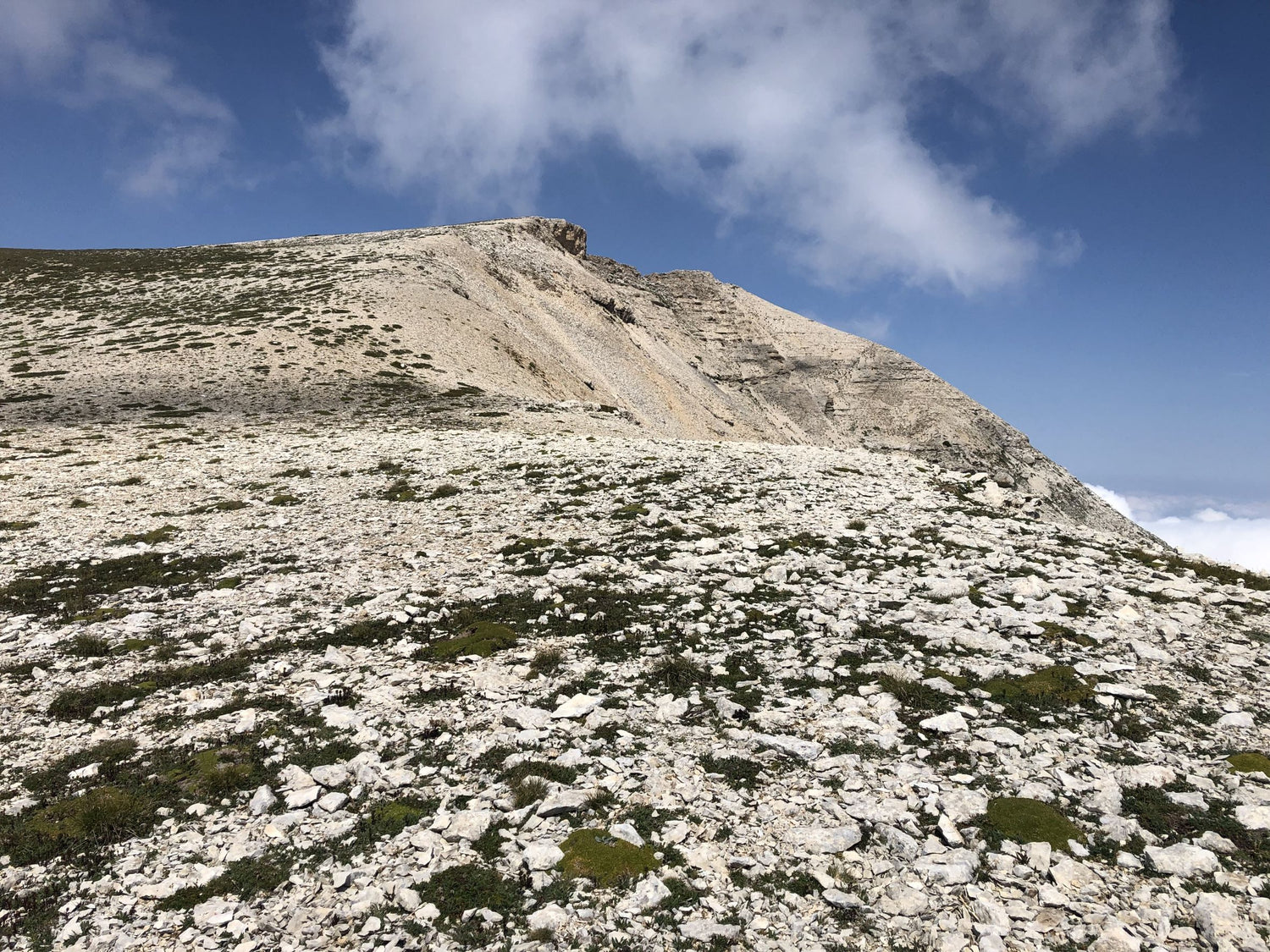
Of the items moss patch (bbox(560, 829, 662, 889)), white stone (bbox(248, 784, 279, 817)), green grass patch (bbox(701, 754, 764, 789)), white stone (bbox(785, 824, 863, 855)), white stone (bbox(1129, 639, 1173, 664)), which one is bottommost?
white stone (bbox(248, 784, 279, 817))

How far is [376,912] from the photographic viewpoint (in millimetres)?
7074

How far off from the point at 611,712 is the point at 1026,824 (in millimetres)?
5836

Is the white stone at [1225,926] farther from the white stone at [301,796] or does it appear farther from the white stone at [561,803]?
the white stone at [301,796]

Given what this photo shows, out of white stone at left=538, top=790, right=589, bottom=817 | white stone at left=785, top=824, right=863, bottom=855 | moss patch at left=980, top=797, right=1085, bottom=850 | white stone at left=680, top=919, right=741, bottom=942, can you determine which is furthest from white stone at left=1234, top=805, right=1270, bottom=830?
white stone at left=538, top=790, right=589, bottom=817

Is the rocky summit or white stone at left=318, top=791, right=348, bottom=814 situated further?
white stone at left=318, top=791, right=348, bottom=814

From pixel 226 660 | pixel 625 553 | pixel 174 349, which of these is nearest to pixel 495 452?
pixel 625 553

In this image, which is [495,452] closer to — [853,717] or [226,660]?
[226,660]

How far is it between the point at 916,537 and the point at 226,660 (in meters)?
16.9

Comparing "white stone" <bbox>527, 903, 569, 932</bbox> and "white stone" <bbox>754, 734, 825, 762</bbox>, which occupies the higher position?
"white stone" <bbox>754, 734, 825, 762</bbox>

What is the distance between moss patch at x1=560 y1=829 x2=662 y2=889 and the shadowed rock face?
76.1 ft

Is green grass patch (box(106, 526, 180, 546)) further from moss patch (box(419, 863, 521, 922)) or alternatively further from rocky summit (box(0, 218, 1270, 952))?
moss patch (box(419, 863, 521, 922))

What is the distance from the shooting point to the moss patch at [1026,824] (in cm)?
785

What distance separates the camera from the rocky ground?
7.09m

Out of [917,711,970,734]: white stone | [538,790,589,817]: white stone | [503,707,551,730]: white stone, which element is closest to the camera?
[538,790,589,817]: white stone
